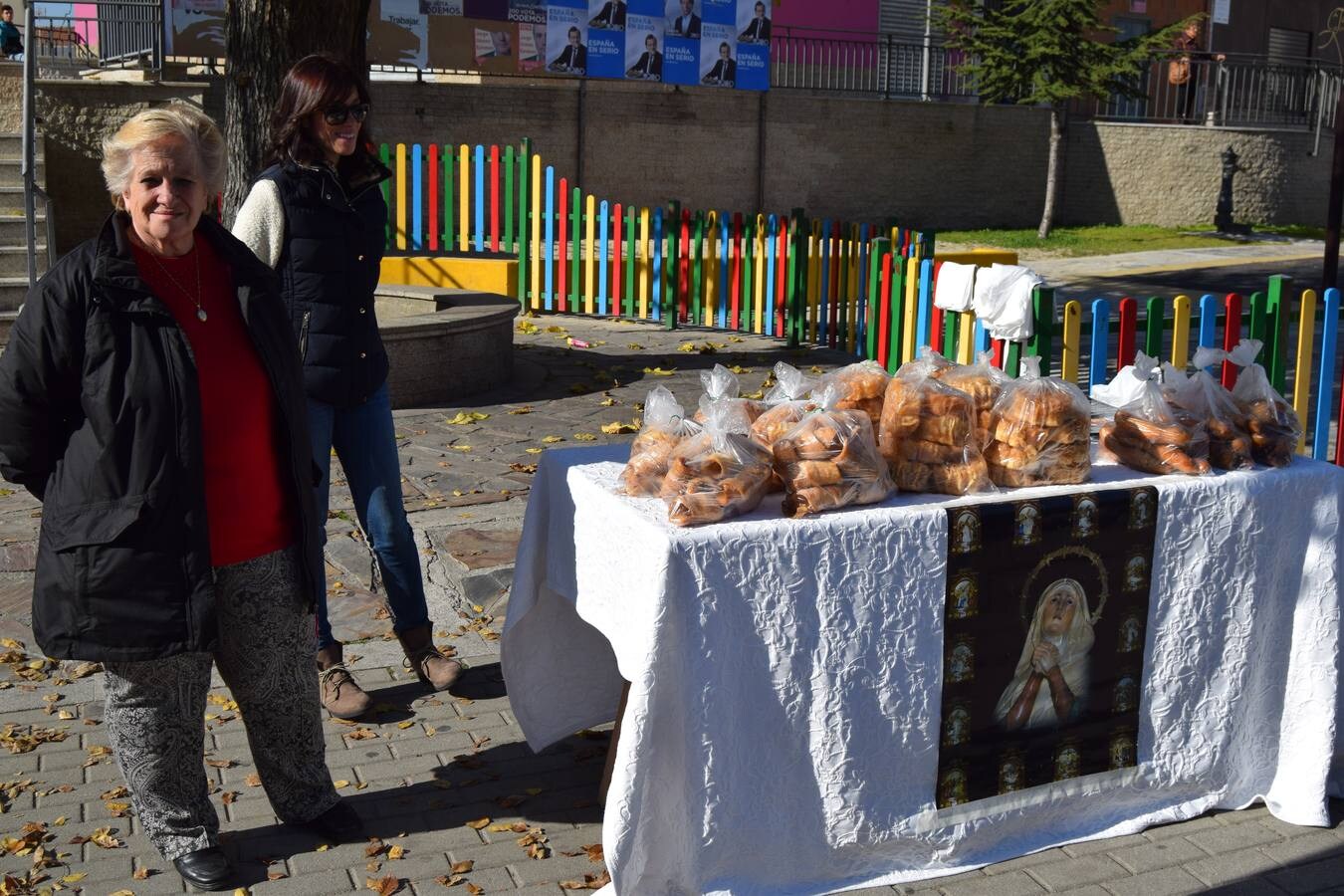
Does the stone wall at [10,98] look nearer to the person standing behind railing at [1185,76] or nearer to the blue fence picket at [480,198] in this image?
the blue fence picket at [480,198]

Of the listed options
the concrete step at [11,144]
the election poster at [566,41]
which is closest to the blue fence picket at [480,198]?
the concrete step at [11,144]

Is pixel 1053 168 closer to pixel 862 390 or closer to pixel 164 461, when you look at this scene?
pixel 862 390

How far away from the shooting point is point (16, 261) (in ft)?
37.1

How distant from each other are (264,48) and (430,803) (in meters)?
5.58

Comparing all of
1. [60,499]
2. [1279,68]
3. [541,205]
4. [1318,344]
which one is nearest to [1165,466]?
[60,499]

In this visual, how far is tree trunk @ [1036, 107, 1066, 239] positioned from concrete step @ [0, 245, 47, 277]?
16.4 metres

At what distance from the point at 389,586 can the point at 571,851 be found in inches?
51.6

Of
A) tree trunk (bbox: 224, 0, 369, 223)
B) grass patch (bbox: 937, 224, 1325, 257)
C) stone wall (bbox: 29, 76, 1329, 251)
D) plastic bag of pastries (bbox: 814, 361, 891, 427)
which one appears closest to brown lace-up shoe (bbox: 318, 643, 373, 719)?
plastic bag of pastries (bbox: 814, 361, 891, 427)

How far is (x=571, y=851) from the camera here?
12.8 feet

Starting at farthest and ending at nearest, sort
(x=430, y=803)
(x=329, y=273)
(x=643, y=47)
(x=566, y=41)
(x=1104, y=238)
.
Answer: (x=1104, y=238), (x=643, y=47), (x=566, y=41), (x=329, y=273), (x=430, y=803)

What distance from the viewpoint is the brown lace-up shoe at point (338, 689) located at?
4.71 metres

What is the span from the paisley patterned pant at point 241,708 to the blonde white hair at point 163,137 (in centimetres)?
96

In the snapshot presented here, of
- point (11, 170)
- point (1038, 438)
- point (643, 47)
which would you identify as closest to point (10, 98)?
point (11, 170)

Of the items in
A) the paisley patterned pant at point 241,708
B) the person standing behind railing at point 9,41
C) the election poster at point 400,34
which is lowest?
the paisley patterned pant at point 241,708
